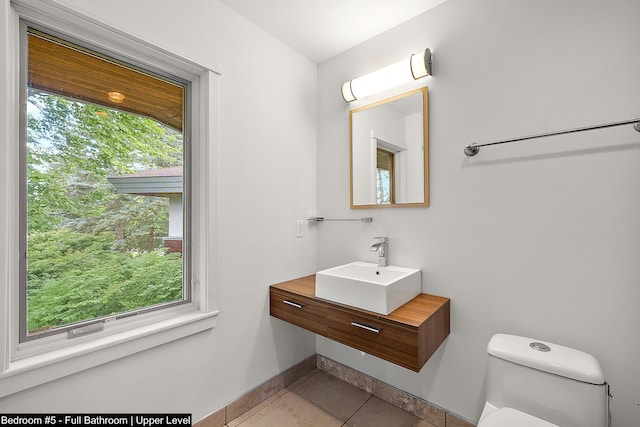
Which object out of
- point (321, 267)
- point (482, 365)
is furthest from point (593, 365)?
point (321, 267)

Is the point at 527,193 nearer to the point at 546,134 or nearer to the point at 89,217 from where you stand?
the point at 546,134

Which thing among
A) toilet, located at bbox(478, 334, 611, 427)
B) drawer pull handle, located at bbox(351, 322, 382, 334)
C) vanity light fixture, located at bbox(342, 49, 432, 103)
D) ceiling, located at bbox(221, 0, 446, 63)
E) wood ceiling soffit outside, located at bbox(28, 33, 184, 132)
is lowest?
toilet, located at bbox(478, 334, 611, 427)

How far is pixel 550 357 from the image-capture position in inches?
46.4

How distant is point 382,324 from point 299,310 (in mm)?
566

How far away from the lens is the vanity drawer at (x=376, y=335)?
4.32 ft

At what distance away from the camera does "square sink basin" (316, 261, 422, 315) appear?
144cm

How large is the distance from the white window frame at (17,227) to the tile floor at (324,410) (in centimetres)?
66

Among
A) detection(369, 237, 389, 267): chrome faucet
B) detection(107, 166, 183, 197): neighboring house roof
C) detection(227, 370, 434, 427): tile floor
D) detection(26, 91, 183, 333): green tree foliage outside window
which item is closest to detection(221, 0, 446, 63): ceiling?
detection(26, 91, 183, 333): green tree foliage outside window

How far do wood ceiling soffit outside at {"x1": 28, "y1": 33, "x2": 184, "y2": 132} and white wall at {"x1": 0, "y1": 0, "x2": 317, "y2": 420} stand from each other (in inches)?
6.6

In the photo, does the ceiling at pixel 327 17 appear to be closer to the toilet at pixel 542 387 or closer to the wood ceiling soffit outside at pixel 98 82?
the wood ceiling soffit outside at pixel 98 82

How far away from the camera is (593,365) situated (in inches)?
44.3

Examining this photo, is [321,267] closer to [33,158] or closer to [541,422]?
[541,422]

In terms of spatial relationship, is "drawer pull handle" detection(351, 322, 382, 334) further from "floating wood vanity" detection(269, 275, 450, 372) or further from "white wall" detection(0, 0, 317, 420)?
"white wall" detection(0, 0, 317, 420)

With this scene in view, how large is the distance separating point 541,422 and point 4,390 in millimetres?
1949
